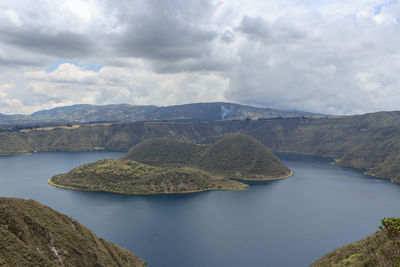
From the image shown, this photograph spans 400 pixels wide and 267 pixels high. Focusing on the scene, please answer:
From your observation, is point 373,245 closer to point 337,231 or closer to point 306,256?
point 306,256

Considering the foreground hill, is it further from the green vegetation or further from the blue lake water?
the green vegetation

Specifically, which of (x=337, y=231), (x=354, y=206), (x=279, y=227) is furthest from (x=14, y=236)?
(x=354, y=206)

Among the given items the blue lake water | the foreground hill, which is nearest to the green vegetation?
the blue lake water

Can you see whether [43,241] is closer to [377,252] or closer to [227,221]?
[377,252]

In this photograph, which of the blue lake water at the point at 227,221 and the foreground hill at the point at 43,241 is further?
the blue lake water at the point at 227,221

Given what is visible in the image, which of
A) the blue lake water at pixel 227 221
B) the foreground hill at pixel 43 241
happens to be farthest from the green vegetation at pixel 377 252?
the foreground hill at pixel 43 241

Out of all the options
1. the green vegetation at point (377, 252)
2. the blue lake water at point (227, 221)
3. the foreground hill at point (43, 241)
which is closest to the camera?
the green vegetation at point (377, 252)

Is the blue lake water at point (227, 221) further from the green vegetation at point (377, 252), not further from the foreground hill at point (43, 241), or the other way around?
the green vegetation at point (377, 252)
